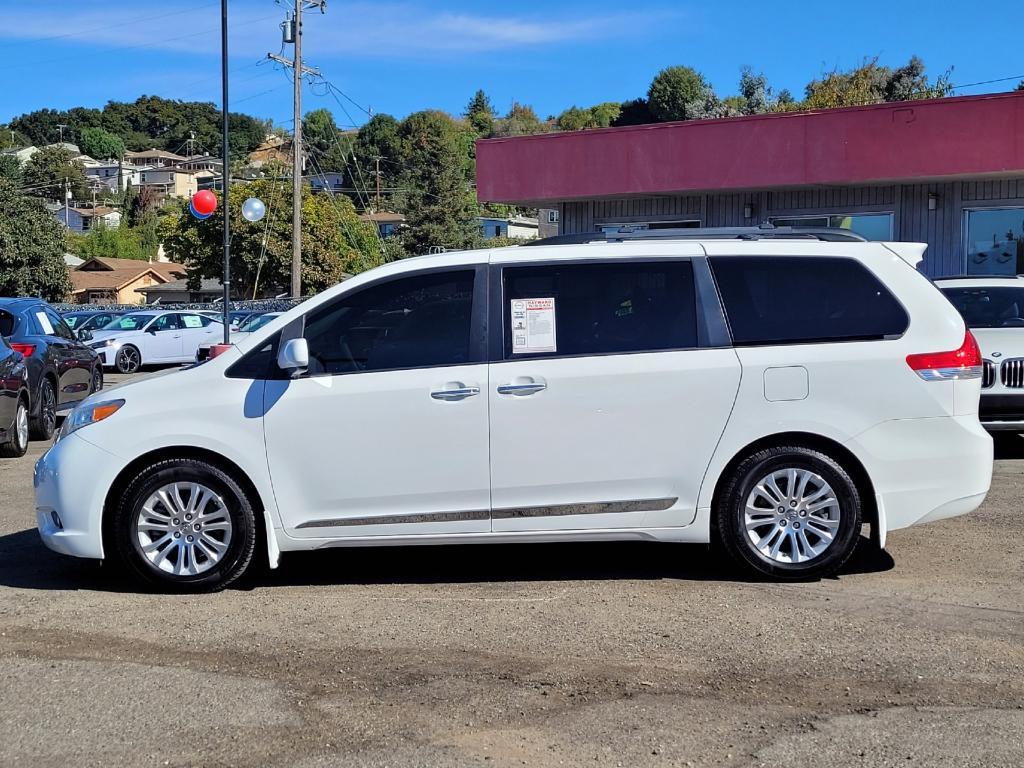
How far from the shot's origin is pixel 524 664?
16.3 feet

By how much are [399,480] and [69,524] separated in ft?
5.84

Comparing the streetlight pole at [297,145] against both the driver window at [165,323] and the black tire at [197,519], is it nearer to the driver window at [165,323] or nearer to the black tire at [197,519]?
the driver window at [165,323]

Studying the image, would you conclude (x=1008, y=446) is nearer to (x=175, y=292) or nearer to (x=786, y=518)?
(x=786, y=518)

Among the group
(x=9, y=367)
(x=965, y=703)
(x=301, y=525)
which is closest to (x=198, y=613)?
(x=301, y=525)

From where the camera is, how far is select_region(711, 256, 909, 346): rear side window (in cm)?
633

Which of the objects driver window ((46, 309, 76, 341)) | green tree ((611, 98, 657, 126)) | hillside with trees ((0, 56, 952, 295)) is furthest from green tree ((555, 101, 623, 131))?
driver window ((46, 309, 76, 341))

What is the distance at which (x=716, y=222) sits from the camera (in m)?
19.6

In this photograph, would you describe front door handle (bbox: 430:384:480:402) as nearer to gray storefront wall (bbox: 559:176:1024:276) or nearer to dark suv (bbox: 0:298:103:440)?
dark suv (bbox: 0:298:103:440)

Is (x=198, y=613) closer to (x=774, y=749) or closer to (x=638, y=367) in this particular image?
(x=638, y=367)

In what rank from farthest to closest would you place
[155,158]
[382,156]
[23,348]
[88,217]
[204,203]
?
[155,158]
[88,217]
[382,156]
[204,203]
[23,348]

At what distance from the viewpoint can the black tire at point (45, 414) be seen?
1282 cm

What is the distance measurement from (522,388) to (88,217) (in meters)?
134

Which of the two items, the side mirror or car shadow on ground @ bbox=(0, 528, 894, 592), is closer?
the side mirror

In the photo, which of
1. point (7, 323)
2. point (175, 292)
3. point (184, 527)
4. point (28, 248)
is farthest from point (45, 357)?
point (175, 292)
